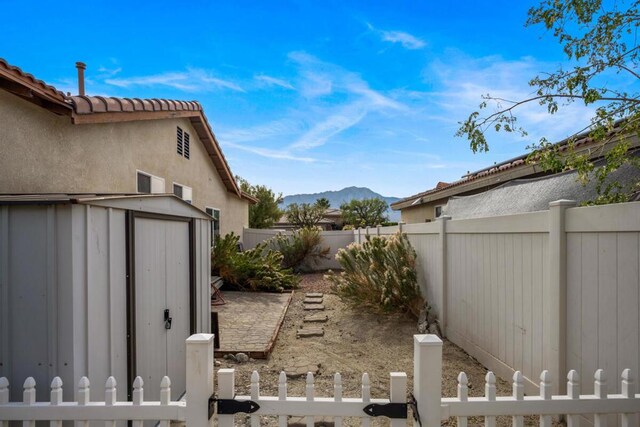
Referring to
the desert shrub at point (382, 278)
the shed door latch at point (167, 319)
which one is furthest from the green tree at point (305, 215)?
the shed door latch at point (167, 319)

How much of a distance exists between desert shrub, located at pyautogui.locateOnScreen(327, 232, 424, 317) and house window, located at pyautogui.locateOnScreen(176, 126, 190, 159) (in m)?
4.77

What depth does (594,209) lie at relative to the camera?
266 cm

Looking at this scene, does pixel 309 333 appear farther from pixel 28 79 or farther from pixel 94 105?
pixel 28 79

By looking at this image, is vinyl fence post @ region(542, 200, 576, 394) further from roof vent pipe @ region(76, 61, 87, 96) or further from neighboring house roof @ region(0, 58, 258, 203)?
roof vent pipe @ region(76, 61, 87, 96)

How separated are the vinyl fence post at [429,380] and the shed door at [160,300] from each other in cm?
223

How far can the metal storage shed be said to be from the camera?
2156mm

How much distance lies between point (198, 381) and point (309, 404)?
0.64 metres

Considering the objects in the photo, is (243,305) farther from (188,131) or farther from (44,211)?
(44,211)

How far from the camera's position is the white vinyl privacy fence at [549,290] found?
2410 mm

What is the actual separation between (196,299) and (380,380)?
2.45m

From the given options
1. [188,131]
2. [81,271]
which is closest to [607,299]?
[81,271]

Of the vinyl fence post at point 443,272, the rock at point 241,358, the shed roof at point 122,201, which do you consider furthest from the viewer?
the vinyl fence post at point 443,272

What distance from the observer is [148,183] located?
688cm

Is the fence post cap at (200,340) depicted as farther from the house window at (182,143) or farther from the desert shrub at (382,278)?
the house window at (182,143)
